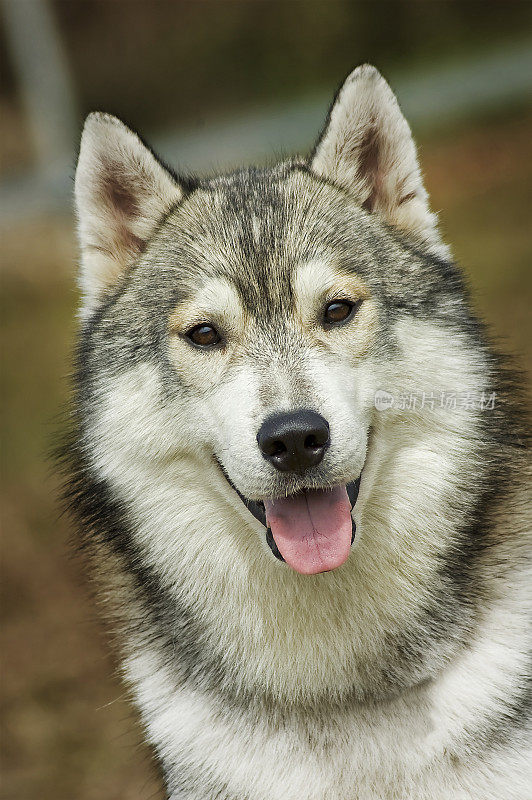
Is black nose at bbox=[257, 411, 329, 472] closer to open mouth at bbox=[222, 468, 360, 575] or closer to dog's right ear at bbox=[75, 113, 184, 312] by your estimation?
open mouth at bbox=[222, 468, 360, 575]

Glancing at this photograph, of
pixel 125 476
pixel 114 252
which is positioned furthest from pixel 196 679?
pixel 114 252

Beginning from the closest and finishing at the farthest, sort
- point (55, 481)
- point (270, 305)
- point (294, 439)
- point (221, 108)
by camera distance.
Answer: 1. point (294, 439)
2. point (270, 305)
3. point (55, 481)
4. point (221, 108)

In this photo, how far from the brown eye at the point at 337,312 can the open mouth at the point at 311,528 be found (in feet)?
1.94

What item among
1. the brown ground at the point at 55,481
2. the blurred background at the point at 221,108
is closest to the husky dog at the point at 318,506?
the brown ground at the point at 55,481

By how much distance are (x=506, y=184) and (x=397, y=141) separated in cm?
988

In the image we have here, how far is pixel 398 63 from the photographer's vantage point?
1439 centimetres

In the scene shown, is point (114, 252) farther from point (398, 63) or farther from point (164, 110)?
point (164, 110)

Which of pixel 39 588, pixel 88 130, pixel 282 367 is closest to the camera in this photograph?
pixel 282 367

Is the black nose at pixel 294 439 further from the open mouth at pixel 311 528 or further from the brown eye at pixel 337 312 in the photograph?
the brown eye at pixel 337 312

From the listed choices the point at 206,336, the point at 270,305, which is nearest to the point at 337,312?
the point at 270,305

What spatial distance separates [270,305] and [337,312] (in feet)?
0.77

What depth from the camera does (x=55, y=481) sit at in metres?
9.19

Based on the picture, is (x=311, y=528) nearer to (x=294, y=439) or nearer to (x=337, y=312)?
(x=294, y=439)

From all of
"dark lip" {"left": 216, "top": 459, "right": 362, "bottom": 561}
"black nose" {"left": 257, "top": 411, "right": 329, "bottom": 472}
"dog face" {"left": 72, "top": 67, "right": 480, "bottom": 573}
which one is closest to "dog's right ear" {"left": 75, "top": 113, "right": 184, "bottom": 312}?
"dog face" {"left": 72, "top": 67, "right": 480, "bottom": 573}
